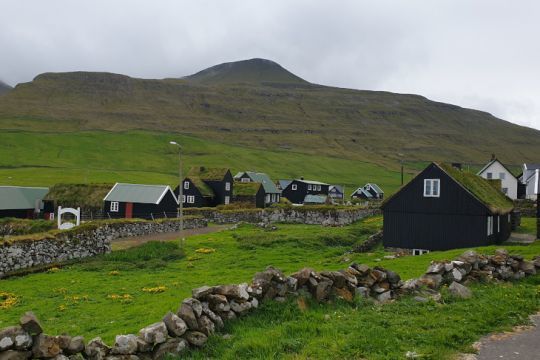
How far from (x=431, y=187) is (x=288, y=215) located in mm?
37811

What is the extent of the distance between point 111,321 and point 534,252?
23.6 meters

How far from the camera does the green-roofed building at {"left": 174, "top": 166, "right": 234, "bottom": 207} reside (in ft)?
298

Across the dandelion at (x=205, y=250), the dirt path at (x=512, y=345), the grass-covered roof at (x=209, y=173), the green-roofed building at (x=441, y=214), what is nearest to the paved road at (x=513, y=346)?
the dirt path at (x=512, y=345)

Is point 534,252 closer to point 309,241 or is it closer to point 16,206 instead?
point 309,241

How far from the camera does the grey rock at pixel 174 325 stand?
999cm

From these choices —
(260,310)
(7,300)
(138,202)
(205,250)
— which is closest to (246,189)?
(138,202)

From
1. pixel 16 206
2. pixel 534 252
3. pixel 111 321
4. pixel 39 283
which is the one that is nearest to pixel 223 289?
pixel 111 321

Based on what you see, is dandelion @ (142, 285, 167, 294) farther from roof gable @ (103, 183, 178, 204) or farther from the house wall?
roof gable @ (103, 183, 178, 204)

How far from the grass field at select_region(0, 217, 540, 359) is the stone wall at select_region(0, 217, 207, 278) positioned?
6.95 feet

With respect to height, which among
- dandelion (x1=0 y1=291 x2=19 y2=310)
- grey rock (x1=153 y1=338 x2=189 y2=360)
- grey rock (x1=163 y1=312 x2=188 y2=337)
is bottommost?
dandelion (x1=0 y1=291 x2=19 y2=310)

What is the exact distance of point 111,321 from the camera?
56.3 feet

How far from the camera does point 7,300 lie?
23.1 m

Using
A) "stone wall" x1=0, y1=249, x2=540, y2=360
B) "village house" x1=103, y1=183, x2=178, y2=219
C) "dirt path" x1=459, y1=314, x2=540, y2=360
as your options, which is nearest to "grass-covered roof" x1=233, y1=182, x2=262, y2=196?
"village house" x1=103, y1=183, x2=178, y2=219

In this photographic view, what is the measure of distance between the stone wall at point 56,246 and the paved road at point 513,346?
31054 millimetres
